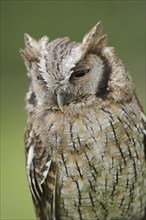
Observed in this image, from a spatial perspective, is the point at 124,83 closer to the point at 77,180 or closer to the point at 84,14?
the point at 77,180

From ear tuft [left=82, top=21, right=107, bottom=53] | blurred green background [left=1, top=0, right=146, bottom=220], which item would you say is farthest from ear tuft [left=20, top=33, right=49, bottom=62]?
blurred green background [left=1, top=0, right=146, bottom=220]

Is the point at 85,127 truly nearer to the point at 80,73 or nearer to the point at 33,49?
the point at 80,73

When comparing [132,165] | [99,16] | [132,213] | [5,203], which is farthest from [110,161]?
[99,16]

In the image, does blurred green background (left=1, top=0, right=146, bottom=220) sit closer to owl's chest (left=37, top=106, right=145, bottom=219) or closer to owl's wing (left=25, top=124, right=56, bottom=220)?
owl's wing (left=25, top=124, right=56, bottom=220)

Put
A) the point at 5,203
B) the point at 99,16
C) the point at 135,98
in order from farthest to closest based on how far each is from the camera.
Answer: the point at 99,16
the point at 5,203
the point at 135,98

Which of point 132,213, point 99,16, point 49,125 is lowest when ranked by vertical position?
point 132,213

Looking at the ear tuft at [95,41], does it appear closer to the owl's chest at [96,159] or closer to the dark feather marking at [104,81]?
the dark feather marking at [104,81]
